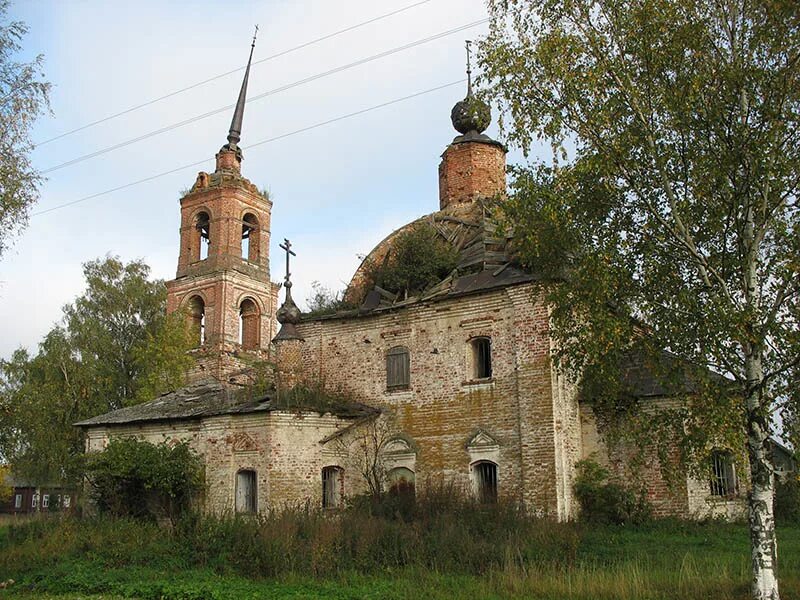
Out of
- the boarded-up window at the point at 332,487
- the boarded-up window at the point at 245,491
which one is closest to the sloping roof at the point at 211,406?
A: the boarded-up window at the point at 332,487

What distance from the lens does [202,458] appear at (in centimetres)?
1856

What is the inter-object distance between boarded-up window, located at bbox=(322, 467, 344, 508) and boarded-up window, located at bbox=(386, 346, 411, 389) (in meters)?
2.47

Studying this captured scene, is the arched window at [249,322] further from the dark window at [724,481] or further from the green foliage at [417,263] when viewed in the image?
the dark window at [724,481]

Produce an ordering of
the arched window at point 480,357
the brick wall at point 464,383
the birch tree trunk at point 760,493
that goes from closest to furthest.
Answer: the birch tree trunk at point 760,493 < the brick wall at point 464,383 < the arched window at point 480,357

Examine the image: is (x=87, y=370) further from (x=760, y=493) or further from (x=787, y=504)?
(x=760, y=493)

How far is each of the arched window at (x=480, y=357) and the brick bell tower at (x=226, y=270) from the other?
57.3ft

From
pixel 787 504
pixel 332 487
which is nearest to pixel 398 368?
pixel 332 487

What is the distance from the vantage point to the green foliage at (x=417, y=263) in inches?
770

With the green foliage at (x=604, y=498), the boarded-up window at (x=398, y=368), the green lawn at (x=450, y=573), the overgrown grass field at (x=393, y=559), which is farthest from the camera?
the boarded-up window at (x=398, y=368)

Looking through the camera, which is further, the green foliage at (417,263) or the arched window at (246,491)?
the green foliage at (417,263)

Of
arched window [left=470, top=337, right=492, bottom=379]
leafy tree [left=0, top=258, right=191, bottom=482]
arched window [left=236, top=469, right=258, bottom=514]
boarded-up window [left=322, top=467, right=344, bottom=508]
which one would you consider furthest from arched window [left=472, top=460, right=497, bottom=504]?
leafy tree [left=0, top=258, right=191, bottom=482]

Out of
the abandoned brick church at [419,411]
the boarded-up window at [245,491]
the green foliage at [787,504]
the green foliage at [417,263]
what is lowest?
the green foliage at [787,504]

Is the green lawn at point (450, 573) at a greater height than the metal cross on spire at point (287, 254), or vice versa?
the metal cross on spire at point (287, 254)

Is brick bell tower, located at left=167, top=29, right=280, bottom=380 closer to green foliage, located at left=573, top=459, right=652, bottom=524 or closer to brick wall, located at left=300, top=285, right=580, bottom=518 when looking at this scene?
brick wall, located at left=300, top=285, right=580, bottom=518
